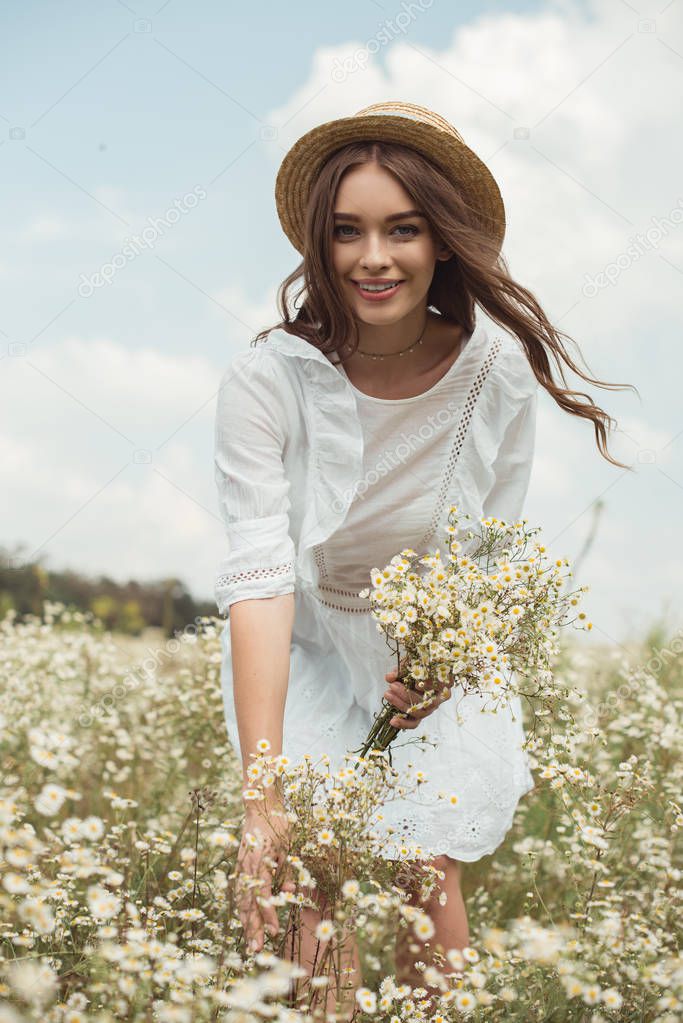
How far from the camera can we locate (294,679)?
9.88ft

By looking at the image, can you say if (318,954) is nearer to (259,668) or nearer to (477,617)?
(259,668)

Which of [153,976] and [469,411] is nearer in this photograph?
[153,976]

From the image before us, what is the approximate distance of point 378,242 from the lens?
105 inches

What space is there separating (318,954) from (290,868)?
421 millimetres

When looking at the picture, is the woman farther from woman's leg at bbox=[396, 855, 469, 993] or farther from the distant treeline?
the distant treeline

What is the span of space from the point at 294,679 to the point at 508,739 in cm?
65

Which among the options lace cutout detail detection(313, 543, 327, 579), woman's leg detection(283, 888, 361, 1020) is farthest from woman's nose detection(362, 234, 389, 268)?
woman's leg detection(283, 888, 361, 1020)

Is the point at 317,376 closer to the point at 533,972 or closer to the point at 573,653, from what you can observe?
the point at 533,972

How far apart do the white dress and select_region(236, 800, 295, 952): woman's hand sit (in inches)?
23.6

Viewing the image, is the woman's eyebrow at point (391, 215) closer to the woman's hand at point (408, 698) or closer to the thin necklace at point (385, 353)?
the thin necklace at point (385, 353)

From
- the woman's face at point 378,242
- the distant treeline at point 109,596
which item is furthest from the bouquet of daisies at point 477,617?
the distant treeline at point 109,596

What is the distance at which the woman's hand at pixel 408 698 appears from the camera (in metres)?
2.31

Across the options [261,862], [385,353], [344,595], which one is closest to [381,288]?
[385,353]

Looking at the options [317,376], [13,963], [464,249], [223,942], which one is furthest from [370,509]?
[13,963]
